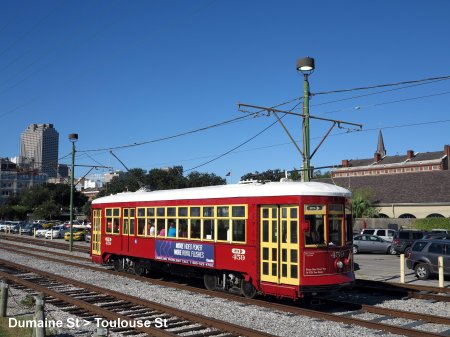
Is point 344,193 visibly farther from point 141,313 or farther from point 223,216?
point 141,313

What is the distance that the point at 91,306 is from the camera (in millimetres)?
11867

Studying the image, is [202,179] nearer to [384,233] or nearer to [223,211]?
[384,233]

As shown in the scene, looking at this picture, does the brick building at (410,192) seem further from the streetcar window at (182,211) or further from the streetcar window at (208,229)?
the streetcar window at (208,229)

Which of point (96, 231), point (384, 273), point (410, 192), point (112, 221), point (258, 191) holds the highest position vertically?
point (410, 192)

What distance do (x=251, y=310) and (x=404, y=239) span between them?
2192 centimetres

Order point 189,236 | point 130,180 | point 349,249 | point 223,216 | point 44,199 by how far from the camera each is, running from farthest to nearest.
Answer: point 44,199 < point 130,180 < point 189,236 < point 223,216 < point 349,249

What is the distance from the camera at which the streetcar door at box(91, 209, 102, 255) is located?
20.8 meters

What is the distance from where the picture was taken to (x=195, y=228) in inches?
584

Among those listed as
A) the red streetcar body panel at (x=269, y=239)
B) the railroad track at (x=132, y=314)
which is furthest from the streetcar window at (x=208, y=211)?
the railroad track at (x=132, y=314)

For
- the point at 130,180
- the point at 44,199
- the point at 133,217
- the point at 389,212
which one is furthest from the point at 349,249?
the point at 44,199

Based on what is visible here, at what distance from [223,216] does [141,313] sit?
3.54 m

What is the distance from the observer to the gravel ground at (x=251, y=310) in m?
9.90

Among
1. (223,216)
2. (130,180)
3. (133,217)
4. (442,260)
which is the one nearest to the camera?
(223,216)

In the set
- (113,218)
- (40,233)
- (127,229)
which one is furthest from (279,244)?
(40,233)
